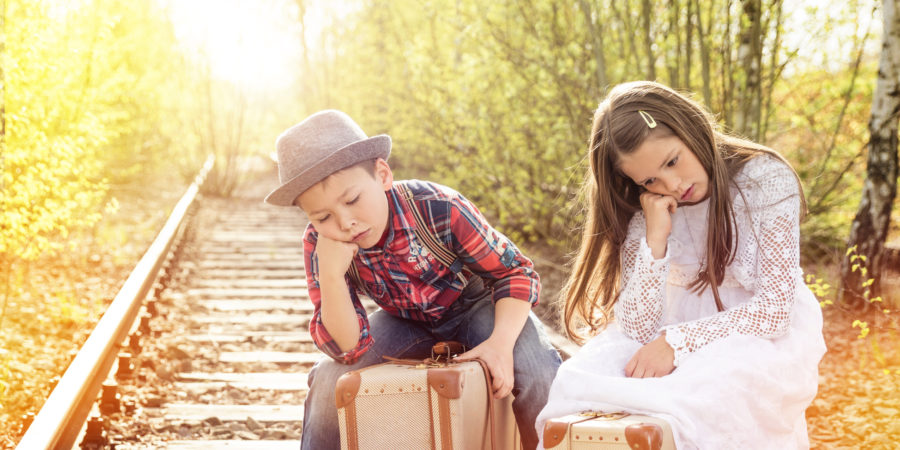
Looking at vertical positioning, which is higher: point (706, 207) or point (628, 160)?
point (628, 160)

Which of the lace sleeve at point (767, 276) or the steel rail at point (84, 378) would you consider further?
the steel rail at point (84, 378)

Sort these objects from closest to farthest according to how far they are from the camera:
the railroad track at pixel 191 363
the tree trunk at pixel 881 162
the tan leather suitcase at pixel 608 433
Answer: the tan leather suitcase at pixel 608 433
the railroad track at pixel 191 363
the tree trunk at pixel 881 162

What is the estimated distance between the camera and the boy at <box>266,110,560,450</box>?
263cm

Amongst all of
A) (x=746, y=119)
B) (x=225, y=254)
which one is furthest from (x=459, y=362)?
(x=225, y=254)

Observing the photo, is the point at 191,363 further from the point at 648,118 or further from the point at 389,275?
the point at 648,118

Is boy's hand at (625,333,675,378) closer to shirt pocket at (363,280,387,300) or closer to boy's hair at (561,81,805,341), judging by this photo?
boy's hair at (561,81,805,341)

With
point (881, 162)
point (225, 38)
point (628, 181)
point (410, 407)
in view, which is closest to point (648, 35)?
point (881, 162)

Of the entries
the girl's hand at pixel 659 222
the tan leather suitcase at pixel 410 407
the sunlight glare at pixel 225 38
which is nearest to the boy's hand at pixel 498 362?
the tan leather suitcase at pixel 410 407

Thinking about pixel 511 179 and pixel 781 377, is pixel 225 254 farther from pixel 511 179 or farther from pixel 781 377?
pixel 781 377

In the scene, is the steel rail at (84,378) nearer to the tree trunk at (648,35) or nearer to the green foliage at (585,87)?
the green foliage at (585,87)

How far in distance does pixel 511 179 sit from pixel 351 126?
18.6 ft

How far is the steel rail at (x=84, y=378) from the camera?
3.15m

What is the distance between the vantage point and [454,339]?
3133 mm

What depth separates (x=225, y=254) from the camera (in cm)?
963
